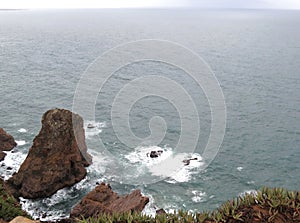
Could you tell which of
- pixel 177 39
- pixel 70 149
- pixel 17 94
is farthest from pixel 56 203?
pixel 177 39

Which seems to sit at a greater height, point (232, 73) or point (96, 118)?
point (232, 73)

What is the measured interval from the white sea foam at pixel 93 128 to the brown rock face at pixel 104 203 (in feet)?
61.7

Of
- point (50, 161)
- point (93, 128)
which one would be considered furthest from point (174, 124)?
point (50, 161)

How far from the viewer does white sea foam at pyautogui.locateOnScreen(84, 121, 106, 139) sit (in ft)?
170

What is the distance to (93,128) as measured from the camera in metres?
53.7

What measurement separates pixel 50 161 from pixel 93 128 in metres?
17.4

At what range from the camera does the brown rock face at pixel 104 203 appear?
30.5m

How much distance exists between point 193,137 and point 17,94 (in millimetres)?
41345

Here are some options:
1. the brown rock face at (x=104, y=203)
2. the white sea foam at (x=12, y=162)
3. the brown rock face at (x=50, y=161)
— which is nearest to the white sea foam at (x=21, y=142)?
the white sea foam at (x=12, y=162)

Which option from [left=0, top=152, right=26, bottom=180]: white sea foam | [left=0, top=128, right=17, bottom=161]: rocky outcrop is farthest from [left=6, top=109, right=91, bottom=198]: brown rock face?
[left=0, top=128, right=17, bottom=161]: rocky outcrop

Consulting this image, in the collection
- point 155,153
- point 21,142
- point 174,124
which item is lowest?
point 21,142

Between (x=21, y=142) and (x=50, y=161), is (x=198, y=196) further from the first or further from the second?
(x=21, y=142)

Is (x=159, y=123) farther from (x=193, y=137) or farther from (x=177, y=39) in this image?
(x=177, y=39)

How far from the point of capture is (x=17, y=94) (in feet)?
228
